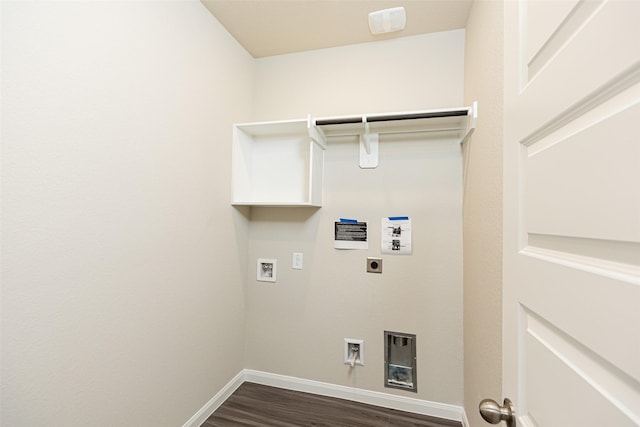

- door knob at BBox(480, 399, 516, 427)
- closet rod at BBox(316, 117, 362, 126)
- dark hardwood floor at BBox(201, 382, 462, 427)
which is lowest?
dark hardwood floor at BBox(201, 382, 462, 427)

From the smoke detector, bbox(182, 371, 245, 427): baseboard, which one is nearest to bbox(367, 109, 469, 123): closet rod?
the smoke detector

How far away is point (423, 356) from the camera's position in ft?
6.13

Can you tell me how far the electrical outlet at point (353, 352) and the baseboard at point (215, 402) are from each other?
0.86 metres

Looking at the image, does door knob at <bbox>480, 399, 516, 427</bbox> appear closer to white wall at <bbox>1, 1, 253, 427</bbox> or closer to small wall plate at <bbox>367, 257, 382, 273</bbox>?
small wall plate at <bbox>367, 257, 382, 273</bbox>

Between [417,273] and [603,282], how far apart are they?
161 cm

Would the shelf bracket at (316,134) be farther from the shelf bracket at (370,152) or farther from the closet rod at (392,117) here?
the shelf bracket at (370,152)

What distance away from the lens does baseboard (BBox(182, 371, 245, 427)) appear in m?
1.67

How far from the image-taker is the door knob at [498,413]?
0.62 m

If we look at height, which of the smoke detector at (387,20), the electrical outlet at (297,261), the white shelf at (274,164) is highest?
the smoke detector at (387,20)

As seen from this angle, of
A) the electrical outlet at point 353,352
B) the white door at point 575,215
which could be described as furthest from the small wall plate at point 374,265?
the white door at point 575,215

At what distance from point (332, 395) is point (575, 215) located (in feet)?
6.88

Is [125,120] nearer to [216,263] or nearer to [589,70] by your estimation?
[216,263]

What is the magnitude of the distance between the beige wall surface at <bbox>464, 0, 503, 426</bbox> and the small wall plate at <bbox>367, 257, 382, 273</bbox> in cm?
56

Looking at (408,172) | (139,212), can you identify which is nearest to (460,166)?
(408,172)
